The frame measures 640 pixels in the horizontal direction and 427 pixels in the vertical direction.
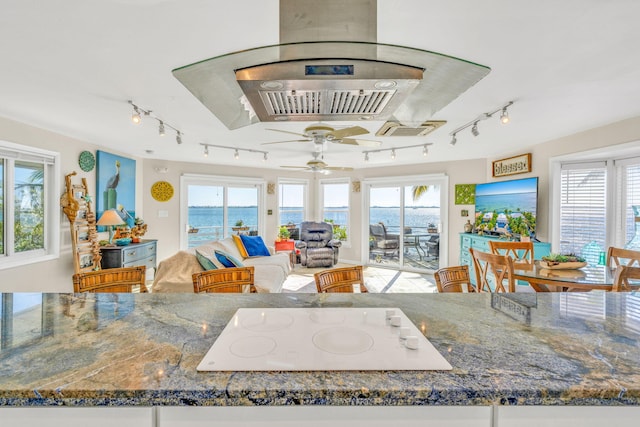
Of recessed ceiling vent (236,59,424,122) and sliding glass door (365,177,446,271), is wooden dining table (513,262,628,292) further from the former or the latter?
sliding glass door (365,177,446,271)

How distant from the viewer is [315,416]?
0.73 meters

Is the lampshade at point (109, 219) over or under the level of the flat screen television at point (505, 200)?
under

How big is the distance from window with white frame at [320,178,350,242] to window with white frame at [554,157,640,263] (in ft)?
13.1

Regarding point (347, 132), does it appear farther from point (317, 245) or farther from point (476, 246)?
point (317, 245)

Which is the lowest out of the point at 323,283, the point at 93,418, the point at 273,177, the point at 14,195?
the point at 93,418

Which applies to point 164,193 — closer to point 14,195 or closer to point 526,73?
point 14,195

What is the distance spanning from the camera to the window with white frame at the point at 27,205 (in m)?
3.10

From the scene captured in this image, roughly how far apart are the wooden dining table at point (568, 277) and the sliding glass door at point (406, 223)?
10.2ft

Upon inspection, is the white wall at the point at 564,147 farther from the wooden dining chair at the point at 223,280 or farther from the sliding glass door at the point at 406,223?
the wooden dining chair at the point at 223,280

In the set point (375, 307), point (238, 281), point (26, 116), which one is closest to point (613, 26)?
point (375, 307)

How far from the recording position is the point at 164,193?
5516mm

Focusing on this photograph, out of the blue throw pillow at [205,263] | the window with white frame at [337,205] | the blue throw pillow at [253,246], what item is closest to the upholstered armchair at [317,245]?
the window with white frame at [337,205]

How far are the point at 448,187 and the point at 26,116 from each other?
6148 mm

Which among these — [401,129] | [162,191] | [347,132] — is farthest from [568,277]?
[162,191]
